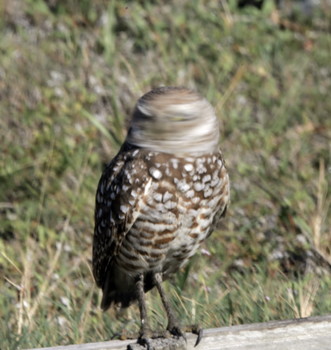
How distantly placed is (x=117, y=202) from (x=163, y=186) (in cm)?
27

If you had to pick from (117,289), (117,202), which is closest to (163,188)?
(117,202)

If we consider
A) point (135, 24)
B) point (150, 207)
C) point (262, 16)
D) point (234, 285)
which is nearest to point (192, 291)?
point (234, 285)

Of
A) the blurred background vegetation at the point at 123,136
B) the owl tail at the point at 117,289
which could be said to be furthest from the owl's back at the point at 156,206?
the blurred background vegetation at the point at 123,136

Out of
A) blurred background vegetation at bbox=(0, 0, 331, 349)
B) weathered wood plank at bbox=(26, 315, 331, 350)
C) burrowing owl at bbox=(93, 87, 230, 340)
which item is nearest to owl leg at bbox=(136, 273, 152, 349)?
burrowing owl at bbox=(93, 87, 230, 340)

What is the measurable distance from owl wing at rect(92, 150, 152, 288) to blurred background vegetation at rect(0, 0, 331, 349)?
0.43 meters

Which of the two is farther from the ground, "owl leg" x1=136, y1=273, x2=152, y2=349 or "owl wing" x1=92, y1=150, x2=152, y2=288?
"owl wing" x1=92, y1=150, x2=152, y2=288

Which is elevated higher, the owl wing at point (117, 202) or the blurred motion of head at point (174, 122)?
the blurred motion of head at point (174, 122)

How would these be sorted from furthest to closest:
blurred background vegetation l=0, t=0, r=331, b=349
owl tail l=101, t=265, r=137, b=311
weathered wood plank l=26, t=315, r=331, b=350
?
blurred background vegetation l=0, t=0, r=331, b=349 → owl tail l=101, t=265, r=137, b=311 → weathered wood plank l=26, t=315, r=331, b=350

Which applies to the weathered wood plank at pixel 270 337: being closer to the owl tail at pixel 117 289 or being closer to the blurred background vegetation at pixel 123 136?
the blurred background vegetation at pixel 123 136

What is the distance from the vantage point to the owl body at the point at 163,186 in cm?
368

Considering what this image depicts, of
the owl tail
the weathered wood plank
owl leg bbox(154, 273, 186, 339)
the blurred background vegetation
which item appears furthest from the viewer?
the blurred background vegetation

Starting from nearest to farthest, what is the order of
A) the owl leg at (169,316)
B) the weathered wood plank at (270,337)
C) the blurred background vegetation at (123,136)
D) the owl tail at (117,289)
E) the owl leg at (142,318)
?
the weathered wood plank at (270,337) → the owl leg at (142,318) → the owl leg at (169,316) → the owl tail at (117,289) → the blurred background vegetation at (123,136)

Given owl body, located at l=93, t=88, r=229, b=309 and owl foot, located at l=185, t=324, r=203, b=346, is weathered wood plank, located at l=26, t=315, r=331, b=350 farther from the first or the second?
owl body, located at l=93, t=88, r=229, b=309

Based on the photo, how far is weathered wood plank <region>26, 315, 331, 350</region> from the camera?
337 cm
